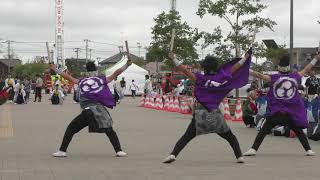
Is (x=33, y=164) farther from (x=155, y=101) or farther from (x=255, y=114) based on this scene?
(x=155, y=101)

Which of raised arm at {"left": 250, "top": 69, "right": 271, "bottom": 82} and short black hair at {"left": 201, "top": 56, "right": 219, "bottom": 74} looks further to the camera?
raised arm at {"left": 250, "top": 69, "right": 271, "bottom": 82}

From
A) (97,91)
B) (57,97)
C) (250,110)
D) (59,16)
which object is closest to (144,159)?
(97,91)

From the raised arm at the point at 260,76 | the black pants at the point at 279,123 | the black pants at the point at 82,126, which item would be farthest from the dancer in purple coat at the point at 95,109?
the black pants at the point at 279,123

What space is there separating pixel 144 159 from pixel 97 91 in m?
1.37

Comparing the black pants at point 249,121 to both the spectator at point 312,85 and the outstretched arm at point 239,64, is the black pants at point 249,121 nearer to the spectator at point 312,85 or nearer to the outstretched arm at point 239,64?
the spectator at point 312,85

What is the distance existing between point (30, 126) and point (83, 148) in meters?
5.81

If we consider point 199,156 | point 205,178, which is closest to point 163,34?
point 199,156

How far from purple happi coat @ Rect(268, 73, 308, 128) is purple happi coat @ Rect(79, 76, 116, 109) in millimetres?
2714

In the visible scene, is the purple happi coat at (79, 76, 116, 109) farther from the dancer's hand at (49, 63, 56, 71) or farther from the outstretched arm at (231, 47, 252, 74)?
the outstretched arm at (231, 47, 252, 74)

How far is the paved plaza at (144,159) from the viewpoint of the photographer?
8.56 meters

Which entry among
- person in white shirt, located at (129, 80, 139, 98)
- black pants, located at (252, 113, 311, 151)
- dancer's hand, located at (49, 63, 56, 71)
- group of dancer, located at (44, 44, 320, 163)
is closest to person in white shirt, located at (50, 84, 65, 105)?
person in white shirt, located at (129, 80, 139, 98)

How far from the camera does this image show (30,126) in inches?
682

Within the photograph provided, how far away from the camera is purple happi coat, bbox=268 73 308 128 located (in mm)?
10375

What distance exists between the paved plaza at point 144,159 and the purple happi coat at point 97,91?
37.2 inches
